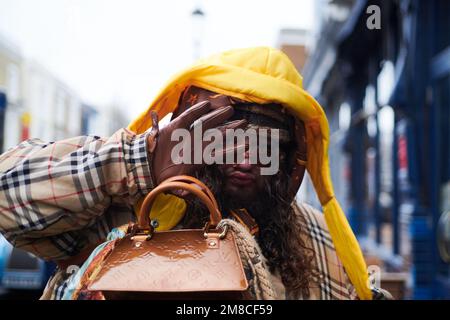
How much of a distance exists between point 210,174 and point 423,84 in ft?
12.5

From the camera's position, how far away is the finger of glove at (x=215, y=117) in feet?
3.38

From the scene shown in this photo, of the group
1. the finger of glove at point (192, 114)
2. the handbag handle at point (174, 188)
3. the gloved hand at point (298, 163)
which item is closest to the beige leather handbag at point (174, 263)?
the handbag handle at point (174, 188)

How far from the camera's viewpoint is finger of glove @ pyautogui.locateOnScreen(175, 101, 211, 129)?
103 centimetres

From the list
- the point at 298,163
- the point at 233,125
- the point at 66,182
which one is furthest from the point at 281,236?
the point at 66,182

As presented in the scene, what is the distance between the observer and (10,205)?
3.32ft

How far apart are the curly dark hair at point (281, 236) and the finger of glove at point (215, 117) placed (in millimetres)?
201

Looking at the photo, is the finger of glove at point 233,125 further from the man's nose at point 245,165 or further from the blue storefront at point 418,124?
the blue storefront at point 418,124

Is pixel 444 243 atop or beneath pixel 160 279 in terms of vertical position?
beneath

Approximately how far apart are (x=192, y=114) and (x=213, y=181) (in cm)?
19

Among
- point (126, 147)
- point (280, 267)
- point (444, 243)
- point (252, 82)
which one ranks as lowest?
point (444, 243)

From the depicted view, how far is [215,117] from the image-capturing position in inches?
41.0

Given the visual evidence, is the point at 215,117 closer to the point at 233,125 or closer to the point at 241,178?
the point at 233,125

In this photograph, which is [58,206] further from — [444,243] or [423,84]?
[423,84]

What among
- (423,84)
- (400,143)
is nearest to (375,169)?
(400,143)
